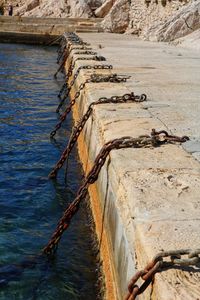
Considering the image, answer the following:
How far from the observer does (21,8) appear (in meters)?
39.2

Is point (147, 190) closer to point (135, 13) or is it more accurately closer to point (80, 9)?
point (135, 13)

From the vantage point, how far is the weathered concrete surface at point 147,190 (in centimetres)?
312

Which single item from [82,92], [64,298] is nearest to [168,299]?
[64,298]

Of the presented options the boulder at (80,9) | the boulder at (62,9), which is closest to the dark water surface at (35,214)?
the boulder at (80,9)

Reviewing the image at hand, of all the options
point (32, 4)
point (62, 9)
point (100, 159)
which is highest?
point (100, 159)

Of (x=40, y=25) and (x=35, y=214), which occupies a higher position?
(x=35, y=214)

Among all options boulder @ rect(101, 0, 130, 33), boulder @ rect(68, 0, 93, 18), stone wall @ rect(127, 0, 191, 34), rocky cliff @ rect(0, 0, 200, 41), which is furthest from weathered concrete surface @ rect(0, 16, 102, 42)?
boulder @ rect(68, 0, 93, 18)

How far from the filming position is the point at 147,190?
13.1 feet

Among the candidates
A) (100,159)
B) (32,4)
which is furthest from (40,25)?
(100,159)

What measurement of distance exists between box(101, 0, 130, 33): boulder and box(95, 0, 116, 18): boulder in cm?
448

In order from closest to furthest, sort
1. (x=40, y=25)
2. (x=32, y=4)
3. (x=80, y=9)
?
1. (x=40, y=25)
2. (x=80, y=9)
3. (x=32, y=4)

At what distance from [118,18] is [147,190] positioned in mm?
25498

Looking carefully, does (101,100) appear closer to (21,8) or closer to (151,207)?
(151,207)

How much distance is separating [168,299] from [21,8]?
39.2 metres
